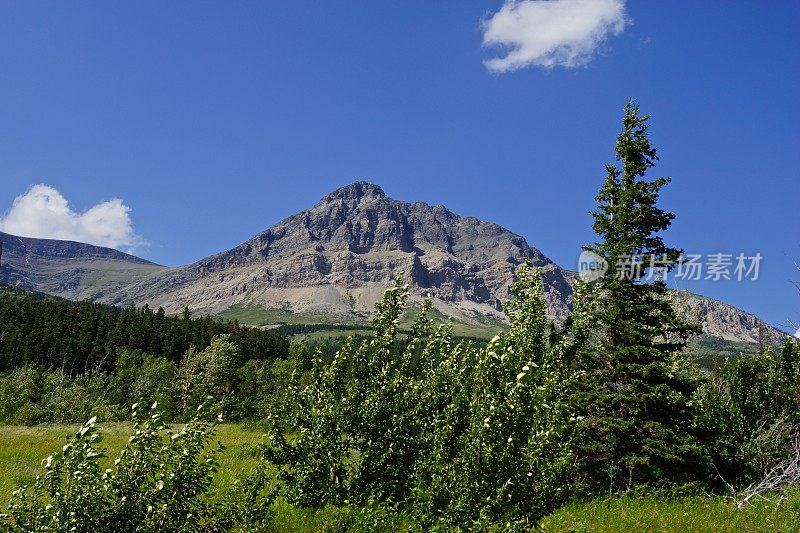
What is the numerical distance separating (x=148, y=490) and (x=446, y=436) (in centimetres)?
461

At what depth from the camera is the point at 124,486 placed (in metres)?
6.81

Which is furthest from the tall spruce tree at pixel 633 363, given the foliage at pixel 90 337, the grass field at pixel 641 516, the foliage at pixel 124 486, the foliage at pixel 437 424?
the foliage at pixel 90 337

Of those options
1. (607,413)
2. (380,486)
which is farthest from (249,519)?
(607,413)

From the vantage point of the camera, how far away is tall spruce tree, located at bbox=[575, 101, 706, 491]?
57.6 ft

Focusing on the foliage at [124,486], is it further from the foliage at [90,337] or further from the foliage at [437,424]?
the foliage at [90,337]

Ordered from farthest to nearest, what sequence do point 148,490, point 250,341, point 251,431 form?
point 250,341 < point 251,431 < point 148,490

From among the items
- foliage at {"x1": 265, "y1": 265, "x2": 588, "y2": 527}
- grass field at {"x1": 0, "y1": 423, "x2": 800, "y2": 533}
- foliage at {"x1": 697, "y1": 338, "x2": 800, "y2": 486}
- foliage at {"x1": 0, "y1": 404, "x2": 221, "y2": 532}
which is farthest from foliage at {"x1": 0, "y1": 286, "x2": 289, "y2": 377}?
foliage at {"x1": 0, "y1": 404, "x2": 221, "y2": 532}

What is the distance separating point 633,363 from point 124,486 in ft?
55.9

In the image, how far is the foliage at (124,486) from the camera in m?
6.43

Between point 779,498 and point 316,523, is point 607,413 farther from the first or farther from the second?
point 316,523

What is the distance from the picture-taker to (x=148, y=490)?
6891mm

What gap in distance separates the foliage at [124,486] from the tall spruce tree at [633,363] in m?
13.6

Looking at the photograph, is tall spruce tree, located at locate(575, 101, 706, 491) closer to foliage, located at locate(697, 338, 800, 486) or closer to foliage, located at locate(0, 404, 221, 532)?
foliage, located at locate(697, 338, 800, 486)

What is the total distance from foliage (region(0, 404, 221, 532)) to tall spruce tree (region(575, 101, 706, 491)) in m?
13.6
